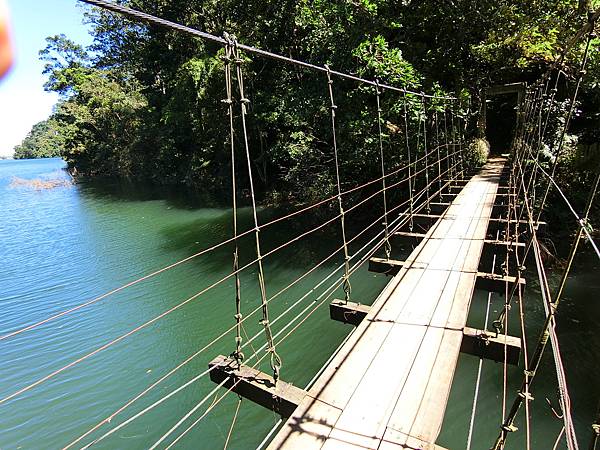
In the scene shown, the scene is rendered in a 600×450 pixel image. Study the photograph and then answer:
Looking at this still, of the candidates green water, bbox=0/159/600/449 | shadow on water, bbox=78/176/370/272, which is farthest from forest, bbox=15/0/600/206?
green water, bbox=0/159/600/449

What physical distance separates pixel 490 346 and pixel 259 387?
1.14 m

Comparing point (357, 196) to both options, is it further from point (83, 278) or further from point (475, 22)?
point (83, 278)

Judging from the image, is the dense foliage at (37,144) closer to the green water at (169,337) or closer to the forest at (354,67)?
the forest at (354,67)

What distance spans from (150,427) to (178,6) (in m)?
13.1

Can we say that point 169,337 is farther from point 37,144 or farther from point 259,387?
point 37,144

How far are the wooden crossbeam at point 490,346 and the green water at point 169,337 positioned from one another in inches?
62.5

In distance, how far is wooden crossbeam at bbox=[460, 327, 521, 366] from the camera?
185cm

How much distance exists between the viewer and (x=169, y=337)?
4879 mm

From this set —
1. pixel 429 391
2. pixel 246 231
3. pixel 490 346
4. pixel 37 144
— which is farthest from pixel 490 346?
pixel 37 144

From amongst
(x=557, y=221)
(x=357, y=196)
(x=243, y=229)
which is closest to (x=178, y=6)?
(x=243, y=229)

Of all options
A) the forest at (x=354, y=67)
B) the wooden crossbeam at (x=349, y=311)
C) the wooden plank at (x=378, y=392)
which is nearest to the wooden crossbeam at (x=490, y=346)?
the wooden plank at (x=378, y=392)

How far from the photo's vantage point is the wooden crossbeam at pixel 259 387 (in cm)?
152

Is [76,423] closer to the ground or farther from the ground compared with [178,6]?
closer to the ground

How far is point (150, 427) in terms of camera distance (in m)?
3.46
